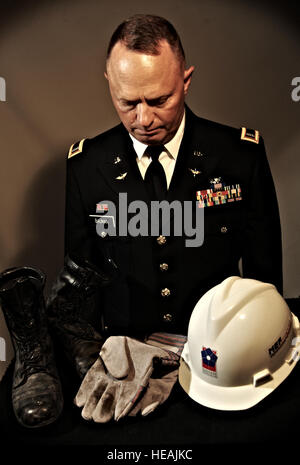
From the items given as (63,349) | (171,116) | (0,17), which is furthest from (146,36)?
(63,349)

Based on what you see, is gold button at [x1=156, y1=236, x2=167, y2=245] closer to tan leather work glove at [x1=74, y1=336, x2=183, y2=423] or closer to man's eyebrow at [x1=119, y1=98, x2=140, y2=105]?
tan leather work glove at [x1=74, y1=336, x2=183, y2=423]

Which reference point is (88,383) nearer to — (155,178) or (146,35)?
(155,178)

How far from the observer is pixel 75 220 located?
69.3 inches

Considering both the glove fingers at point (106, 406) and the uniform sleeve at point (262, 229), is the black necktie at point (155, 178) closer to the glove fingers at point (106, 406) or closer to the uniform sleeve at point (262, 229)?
the uniform sleeve at point (262, 229)

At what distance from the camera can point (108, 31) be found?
1748 millimetres

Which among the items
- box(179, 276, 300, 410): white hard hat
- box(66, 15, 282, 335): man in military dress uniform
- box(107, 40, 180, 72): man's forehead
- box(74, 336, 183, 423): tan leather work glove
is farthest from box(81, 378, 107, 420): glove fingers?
box(107, 40, 180, 72): man's forehead

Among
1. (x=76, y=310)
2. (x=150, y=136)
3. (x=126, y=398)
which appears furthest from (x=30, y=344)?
(x=150, y=136)

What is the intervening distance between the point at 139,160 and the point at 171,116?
0.21 meters

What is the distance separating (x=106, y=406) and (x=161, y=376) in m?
0.19

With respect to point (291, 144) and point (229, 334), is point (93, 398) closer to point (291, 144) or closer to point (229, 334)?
point (229, 334)

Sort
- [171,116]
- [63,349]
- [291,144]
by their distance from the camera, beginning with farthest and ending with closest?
[291,144]
[63,349]
[171,116]

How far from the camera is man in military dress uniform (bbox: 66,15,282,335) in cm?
166

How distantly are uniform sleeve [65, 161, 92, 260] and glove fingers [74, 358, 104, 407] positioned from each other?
0.41m
